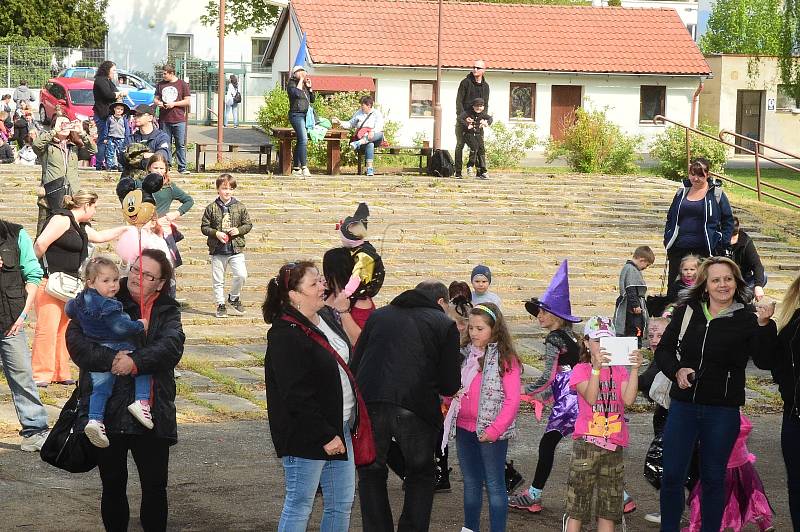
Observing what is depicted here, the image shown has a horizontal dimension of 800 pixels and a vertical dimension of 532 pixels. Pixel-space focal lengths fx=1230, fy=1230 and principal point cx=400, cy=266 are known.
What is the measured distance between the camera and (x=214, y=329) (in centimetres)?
1355

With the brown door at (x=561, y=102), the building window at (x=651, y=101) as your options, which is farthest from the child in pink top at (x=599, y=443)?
the building window at (x=651, y=101)

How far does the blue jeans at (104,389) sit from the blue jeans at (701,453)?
288 cm

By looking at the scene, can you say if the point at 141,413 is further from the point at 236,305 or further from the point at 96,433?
the point at 236,305

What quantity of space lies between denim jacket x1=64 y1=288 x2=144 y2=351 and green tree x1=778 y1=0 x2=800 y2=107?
4260cm

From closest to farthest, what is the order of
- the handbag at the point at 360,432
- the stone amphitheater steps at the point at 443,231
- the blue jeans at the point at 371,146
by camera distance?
the handbag at the point at 360,432 < the stone amphitheater steps at the point at 443,231 < the blue jeans at the point at 371,146

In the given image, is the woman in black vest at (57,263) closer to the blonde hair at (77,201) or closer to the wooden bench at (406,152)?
the blonde hair at (77,201)

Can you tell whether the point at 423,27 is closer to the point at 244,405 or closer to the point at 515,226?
the point at 515,226

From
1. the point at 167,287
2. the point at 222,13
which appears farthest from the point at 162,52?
the point at 167,287

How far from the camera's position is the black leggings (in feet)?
25.0

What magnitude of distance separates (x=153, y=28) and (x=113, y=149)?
32.0m

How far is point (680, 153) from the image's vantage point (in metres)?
27.0

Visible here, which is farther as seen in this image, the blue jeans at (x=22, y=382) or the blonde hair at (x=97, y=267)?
the blue jeans at (x=22, y=382)

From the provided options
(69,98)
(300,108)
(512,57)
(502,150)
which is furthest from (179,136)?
(512,57)

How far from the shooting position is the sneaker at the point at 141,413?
20.4 feet
